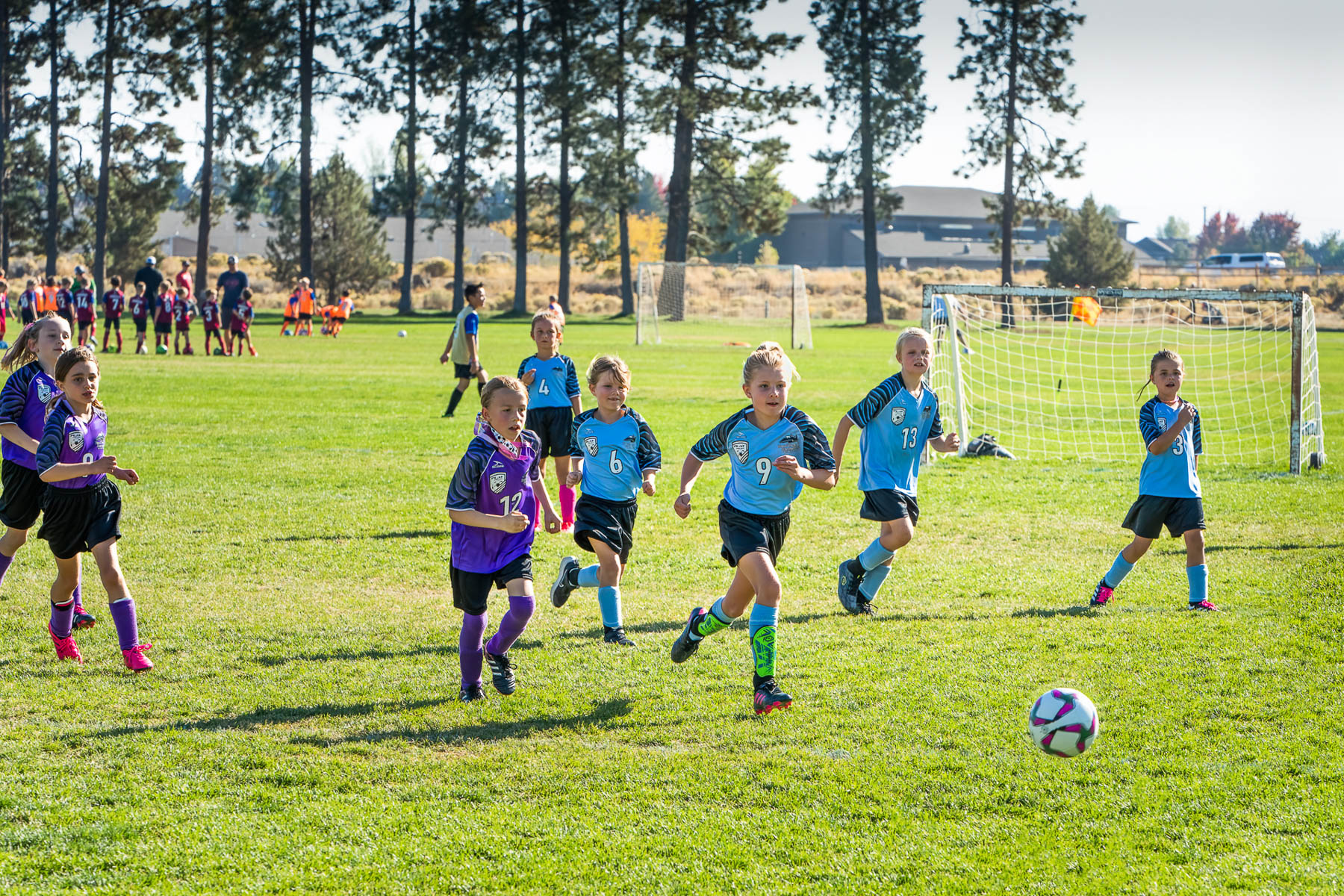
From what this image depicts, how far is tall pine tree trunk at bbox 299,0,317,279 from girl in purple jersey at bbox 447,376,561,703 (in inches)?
1953

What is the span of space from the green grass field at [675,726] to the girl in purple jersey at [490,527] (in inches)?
14.4

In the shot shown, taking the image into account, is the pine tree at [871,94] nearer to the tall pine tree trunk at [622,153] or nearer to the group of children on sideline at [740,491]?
the tall pine tree trunk at [622,153]

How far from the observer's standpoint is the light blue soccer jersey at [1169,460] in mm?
7852

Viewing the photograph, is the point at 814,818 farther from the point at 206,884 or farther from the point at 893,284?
the point at 893,284

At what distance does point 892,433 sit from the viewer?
7.63 metres

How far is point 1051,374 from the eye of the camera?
27.1 metres

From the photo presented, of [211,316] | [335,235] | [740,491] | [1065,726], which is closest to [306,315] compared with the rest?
[211,316]

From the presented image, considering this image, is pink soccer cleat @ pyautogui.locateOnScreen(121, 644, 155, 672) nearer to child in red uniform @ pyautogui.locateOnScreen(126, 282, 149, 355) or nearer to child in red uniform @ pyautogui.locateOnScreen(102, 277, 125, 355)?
child in red uniform @ pyautogui.locateOnScreen(102, 277, 125, 355)

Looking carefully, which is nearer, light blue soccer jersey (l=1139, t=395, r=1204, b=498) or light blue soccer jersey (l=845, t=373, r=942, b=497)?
light blue soccer jersey (l=845, t=373, r=942, b=497)

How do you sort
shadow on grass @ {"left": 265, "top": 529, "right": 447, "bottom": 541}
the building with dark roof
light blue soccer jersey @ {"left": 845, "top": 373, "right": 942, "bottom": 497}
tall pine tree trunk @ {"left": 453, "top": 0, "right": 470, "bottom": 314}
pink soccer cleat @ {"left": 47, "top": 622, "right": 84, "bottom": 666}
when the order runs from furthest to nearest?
the building with dark roof
tall pine tree trunk @ {"left": 453, "top": 0, "right": 470, "bottom": 314}
shadow on grass @ {"left": 265, "top": 529, "right": 447, "bottom": 541}
light blue soccer jersey @ {"left": 845, "top": 373, "right": 942, "bottom": 497}
pink soccer cleat @ {"left": 47, "top": 622, "right": 84, "bottom": 666}

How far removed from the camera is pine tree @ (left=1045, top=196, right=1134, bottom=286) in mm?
60625

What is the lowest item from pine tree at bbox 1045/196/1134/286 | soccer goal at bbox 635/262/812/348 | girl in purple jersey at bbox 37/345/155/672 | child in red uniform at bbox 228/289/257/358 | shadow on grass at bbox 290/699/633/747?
shadow on grass at bbox 290/699/633/747

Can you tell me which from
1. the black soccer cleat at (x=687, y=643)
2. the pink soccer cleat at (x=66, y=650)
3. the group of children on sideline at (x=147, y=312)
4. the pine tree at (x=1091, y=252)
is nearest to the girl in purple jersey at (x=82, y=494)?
the pink soccer cleat at (x=66, y=650)

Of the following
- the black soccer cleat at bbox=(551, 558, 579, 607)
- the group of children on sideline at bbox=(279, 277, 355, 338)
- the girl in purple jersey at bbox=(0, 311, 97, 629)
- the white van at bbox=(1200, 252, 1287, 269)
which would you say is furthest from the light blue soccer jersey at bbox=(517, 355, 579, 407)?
the white van at bbox=(1200, 252, 1287, 269)
